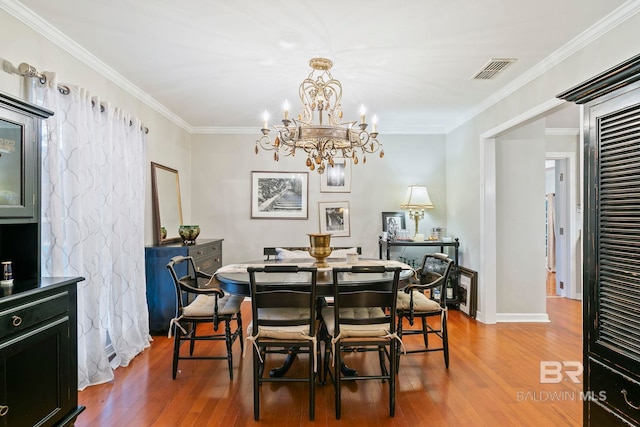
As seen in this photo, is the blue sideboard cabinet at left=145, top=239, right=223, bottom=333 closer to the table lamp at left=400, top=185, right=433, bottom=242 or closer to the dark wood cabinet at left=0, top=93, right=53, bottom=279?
the dark wood cabinet at left=0, top=93, right=53, bottom=279

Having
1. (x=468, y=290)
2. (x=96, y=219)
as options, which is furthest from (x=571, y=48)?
(x=96, y=219)

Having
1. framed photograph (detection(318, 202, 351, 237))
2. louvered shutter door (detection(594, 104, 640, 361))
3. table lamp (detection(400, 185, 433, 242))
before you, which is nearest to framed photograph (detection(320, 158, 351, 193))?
framed photograph (detection(318, 202, 351, 237))

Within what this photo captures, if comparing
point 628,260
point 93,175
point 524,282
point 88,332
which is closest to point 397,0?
point 628,260

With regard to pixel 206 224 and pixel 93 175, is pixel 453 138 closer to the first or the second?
pixel 206 224

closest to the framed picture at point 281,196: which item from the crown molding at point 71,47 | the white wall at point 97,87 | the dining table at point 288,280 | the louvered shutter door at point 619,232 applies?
the white wall at point 97,87

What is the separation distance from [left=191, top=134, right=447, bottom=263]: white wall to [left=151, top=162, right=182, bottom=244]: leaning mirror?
0.60 metres

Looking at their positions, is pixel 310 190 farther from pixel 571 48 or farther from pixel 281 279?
pixel 571 48

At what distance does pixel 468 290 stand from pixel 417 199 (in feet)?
4.47

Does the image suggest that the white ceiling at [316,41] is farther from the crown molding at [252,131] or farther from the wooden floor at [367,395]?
the wooden floor at [367,395]

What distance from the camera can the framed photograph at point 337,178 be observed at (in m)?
5.55

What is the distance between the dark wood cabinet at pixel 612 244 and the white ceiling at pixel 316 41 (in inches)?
41.2

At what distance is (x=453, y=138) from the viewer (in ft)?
17.5

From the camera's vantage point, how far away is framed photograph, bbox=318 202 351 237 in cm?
555

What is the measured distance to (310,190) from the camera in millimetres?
5551
